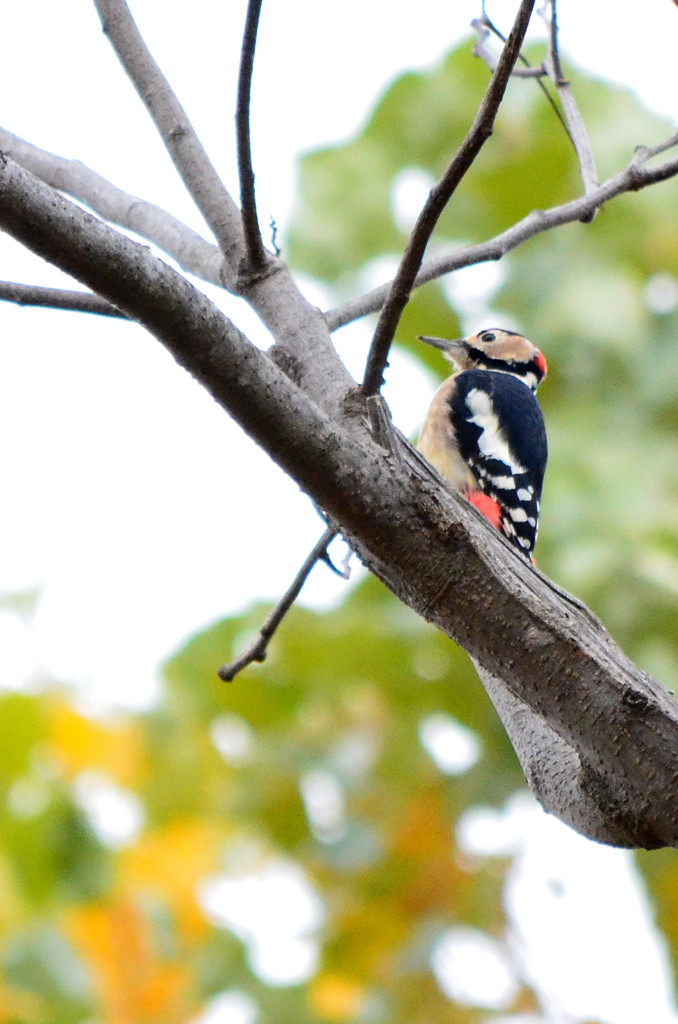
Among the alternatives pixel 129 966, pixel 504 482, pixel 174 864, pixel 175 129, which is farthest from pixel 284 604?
pixel 174 864

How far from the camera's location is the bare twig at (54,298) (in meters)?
1.88

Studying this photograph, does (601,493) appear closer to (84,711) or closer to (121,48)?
(121,48)

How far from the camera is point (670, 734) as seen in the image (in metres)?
1.51

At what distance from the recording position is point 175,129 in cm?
228

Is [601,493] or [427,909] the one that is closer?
[601,493]

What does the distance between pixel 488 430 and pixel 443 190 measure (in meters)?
2.46

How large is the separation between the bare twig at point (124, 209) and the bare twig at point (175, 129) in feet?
0.28

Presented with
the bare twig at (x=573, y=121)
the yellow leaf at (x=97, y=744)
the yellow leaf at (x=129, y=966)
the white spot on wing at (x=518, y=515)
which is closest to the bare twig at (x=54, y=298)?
the bare twig at (x=573, y=121)

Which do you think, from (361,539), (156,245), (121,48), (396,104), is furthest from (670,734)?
(396,104)

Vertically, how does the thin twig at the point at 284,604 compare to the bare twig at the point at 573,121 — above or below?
below

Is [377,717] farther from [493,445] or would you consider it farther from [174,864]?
[493,445]

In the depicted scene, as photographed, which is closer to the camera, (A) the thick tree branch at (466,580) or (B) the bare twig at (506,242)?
(A) the thick tree branch at (466,580)

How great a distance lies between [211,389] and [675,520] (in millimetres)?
3257

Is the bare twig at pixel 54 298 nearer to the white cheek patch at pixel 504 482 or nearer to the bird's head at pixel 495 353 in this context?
the white cheek patch at pixel 504 482
